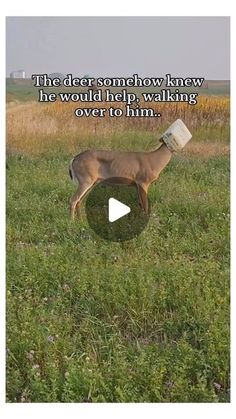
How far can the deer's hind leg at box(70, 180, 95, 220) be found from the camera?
9.77 ft

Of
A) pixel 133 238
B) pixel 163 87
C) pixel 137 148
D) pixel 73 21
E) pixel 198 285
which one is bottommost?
pixel 198 285

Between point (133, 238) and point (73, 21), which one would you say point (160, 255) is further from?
point (73, 21)

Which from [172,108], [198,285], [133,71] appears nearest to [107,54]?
[133,71]

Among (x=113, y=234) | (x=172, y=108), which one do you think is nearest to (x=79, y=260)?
(x=113, y=234)

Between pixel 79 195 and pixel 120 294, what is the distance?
43cm

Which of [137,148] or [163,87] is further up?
[163,87]

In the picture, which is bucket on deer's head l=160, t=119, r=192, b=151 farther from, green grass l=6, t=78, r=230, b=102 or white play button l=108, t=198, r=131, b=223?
white play button l=108, t=198, r=131, b=223

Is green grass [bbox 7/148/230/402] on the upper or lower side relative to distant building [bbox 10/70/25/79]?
lower

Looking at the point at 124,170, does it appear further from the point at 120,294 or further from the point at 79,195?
the point at 120,294

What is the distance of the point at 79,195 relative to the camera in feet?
9.80

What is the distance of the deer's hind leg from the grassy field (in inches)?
1.4

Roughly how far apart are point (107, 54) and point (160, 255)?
0.82 metres

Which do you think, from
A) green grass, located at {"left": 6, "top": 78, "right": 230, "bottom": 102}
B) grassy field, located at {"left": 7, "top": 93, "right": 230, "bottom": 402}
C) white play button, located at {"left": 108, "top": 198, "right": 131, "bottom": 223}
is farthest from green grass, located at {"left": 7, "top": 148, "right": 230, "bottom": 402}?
green grass, located at {"left": 6, "top": 78, "right": 230, "bottom": 102}

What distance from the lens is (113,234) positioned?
2961 mm
